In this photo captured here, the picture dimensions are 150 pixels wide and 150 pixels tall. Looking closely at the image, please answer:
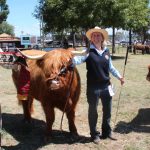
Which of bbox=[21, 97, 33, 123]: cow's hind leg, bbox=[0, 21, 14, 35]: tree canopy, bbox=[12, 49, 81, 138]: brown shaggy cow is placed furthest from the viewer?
bbox=[0, 21, 14, 35]: tree canopy

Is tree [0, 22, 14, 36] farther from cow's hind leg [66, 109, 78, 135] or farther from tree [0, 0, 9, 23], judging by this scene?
cow's hind leg [66, 109, 78, 135]

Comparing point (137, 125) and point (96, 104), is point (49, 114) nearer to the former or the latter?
point (96, 104)

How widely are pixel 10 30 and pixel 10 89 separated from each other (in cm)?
11981

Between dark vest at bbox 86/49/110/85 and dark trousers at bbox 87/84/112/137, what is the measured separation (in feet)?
0.40

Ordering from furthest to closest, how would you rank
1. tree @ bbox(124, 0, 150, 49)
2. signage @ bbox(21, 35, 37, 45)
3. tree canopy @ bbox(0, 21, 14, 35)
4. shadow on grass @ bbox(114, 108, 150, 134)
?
1. tree canopy @ bbox(0, 21, 14, 35)
2. signage @ bbox(21, 35, 37, 45)
3. tree @ bbox(124, 0, 150, 49)
4. shadow on grass @ bbox(114, 108, 150, 134)

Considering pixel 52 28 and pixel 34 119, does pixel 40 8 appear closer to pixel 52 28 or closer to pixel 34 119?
pixel 52 28

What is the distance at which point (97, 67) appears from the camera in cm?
691

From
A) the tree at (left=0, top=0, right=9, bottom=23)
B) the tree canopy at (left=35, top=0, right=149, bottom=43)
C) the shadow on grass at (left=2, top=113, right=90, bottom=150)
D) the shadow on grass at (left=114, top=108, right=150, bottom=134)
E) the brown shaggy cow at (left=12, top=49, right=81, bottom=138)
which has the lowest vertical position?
the shadow on grass at (left=2, top=113, right=90, bottom=150)

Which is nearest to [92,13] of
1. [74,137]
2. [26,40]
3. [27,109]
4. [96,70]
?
[26,40]

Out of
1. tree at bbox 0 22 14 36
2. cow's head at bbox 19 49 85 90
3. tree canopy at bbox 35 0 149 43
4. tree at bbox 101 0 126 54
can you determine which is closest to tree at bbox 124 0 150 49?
tree canopy at bbox 35 0 149 43

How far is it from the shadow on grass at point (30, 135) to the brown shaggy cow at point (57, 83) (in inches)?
8.8

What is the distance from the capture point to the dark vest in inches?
272

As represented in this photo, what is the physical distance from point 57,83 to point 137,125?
2604mm

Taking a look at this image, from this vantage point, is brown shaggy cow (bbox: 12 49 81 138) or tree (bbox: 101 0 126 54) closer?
brown shaggy cow (bbox: 12 49 81 138)
